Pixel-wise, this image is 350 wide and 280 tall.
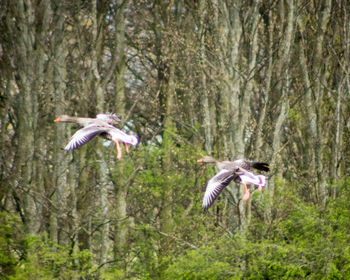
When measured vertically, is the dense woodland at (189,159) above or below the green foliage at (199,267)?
above

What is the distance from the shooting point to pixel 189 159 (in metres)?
15.4

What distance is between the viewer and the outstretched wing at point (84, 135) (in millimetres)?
7043

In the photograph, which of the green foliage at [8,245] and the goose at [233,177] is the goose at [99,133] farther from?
the green foliage at [8,245]

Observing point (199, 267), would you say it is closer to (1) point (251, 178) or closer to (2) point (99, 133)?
(1) point (251, 178)

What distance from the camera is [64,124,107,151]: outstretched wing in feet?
23.1

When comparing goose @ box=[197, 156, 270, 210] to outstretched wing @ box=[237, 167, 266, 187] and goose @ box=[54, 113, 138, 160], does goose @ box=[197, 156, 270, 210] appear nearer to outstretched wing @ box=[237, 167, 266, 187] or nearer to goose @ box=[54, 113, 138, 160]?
outstretched wing @ box=[237, 167, 266, 187]

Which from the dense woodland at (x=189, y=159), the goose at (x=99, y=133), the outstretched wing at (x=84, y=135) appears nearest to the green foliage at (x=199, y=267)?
the dense woodland at (x=189, y=159)

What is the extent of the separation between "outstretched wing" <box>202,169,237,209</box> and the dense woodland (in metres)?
5.64

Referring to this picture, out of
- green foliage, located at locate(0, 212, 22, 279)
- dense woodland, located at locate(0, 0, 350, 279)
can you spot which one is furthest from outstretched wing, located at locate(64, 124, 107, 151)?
green foliage, located at locate(0, 212, 22, 279)

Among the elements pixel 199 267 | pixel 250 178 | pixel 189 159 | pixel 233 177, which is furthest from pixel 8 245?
pixel 250 178

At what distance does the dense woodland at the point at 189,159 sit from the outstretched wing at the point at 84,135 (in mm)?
5900

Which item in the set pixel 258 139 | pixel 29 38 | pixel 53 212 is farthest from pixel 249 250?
pixel 29 38

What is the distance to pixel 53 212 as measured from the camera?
1422 cm

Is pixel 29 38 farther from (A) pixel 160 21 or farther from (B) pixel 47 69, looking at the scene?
(A) pixel 160 21
